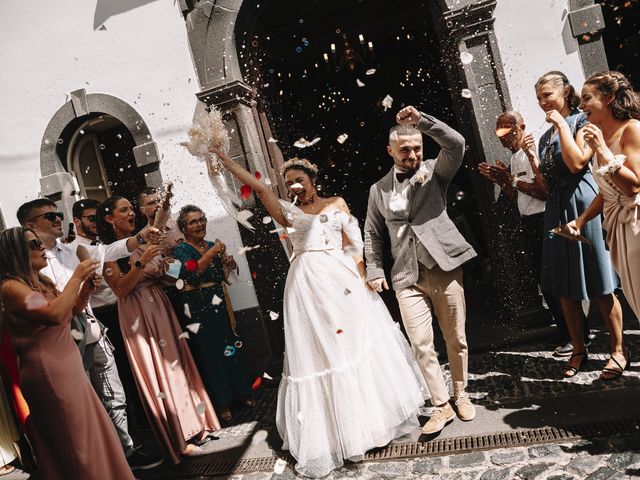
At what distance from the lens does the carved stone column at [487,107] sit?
4.83 meters

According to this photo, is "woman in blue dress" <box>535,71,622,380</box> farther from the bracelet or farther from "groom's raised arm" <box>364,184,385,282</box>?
"groom's raised arm" <box>364,184,385,282</box>

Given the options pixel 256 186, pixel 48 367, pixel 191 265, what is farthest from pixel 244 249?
pixel 48 367

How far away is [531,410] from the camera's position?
3.33 m

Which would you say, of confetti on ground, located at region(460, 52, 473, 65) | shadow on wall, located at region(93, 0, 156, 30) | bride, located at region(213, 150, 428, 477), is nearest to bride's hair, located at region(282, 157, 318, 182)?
bride, located at region(213, 150, 428, 477)

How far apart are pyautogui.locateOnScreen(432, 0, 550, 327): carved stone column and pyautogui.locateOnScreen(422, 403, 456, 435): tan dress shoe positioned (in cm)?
185

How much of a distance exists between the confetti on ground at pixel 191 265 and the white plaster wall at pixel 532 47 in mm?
3570

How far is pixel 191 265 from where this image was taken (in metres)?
4.39

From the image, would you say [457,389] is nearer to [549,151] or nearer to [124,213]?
[549,151]

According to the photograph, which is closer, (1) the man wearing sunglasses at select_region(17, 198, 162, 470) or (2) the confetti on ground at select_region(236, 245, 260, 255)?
(1) the man wearing sunglasses at select_region(17, 198, 162, 470)

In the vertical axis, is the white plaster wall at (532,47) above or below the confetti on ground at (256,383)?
above

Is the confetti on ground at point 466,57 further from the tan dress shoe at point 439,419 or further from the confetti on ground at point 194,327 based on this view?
the confetti on ground at point 194,327

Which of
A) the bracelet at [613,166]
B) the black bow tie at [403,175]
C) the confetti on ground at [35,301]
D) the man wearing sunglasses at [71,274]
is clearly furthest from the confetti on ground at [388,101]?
the confetti on ground at [35,301]

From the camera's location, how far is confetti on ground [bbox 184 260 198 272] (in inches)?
172

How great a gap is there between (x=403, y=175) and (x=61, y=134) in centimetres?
496
